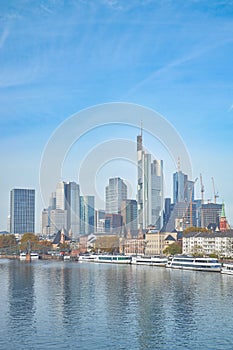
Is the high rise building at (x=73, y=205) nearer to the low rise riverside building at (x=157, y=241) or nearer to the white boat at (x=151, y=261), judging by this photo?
the low rise riverside building at (x=157, y=241)

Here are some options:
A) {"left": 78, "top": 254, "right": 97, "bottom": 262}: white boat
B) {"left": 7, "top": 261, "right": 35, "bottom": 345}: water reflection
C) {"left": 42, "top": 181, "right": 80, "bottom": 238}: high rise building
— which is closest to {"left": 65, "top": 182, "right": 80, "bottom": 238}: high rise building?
{"left": 42, "top": 181, "right": 80, "bottom": 238}: high rise building

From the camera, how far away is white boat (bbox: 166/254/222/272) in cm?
3991

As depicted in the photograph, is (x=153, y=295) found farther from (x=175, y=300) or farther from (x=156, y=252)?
(x=156, y=252)

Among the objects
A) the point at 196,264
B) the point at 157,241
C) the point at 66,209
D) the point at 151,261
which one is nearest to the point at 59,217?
the point at 66,209

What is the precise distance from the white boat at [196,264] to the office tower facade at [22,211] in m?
114

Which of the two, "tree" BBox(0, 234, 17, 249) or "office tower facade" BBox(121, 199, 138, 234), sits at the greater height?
"office tower facade" BBox(121, 199, 138, 234)

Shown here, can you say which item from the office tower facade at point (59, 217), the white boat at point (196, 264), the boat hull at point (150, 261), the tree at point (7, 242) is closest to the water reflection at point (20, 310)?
the white boat at point (196, 264)

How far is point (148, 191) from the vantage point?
98250 millimetres

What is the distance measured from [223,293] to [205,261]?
1706 centimetres

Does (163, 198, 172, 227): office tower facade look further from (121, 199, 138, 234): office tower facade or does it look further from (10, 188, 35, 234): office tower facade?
(10, 188, 35, 234): office tower facade

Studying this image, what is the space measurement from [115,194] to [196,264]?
6403cm

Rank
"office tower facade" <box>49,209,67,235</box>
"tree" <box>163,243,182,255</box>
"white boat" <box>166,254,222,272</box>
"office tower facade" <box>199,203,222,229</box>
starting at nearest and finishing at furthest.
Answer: "white boat" <box>166,254,222,272</box>
"tree" <box>163,243,182,255</box>
"office tower facade" <box>199,203,222,229</box>
"office tower facade" <box>49,209,67,235</box>

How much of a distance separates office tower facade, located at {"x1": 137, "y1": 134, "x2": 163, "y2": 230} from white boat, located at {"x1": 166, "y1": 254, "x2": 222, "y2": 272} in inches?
1932

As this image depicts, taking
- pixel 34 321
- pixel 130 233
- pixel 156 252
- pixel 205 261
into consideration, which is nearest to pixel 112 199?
pixel 130 233
